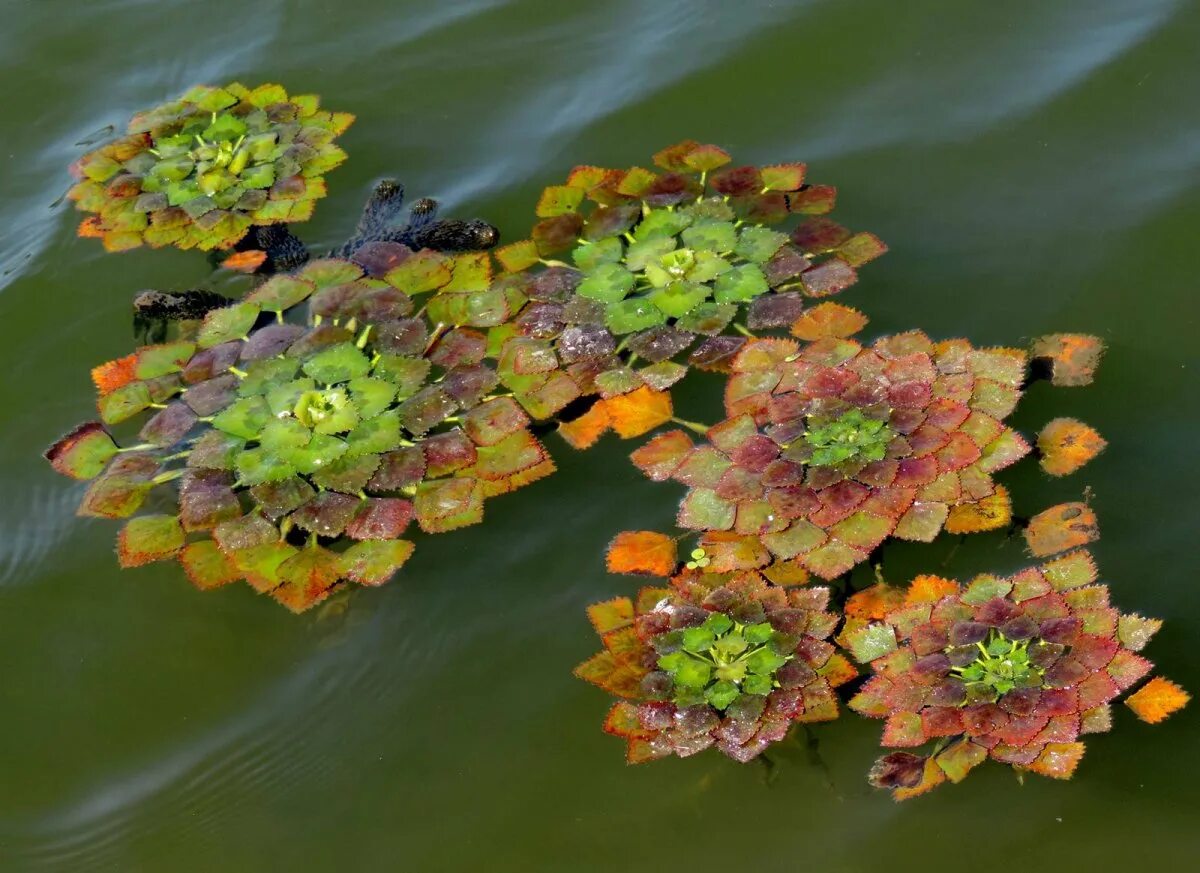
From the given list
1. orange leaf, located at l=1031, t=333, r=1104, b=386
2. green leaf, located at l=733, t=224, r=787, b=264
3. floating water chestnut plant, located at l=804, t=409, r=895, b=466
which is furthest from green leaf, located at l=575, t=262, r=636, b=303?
orange leaf, located at l=1031, t=333, r=1104, b=386

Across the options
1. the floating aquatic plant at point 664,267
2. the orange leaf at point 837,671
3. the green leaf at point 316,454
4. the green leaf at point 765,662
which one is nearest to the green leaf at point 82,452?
the green leaf at point 316,454

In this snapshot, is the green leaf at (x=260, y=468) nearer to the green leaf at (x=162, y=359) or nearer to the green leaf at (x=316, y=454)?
the green leaf at (x=316, y=454)

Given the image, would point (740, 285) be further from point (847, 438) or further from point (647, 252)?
point (847, 438)

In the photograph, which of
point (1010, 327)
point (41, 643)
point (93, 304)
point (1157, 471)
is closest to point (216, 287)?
point (93, 304)

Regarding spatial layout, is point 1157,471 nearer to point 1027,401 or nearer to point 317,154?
point 1027,401

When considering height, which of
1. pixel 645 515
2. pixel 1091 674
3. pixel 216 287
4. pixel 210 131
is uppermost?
pixel 210 131

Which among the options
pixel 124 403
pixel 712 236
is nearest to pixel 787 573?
pixel 712 236
